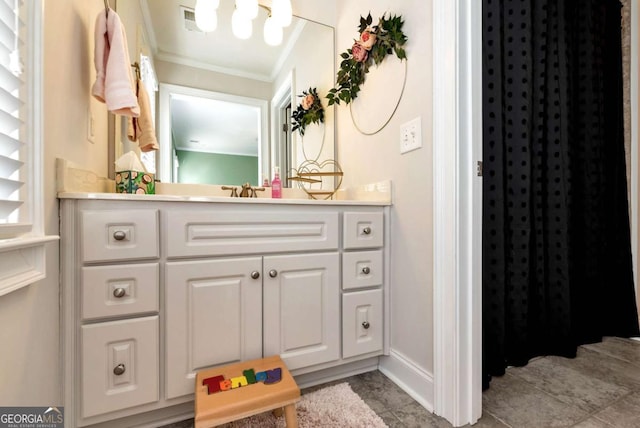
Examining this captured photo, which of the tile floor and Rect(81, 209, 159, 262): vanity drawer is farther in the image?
the tile floor

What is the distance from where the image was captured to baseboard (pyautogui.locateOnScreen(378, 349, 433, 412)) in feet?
3.72

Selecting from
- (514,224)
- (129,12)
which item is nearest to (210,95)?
(129,12)

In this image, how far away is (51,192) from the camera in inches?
32.5

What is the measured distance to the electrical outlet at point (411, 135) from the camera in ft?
3.89

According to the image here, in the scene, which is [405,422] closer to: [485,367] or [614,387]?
[485,367]

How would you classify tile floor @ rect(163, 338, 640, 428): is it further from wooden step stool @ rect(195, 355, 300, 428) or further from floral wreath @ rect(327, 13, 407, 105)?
floral wreath @ rect(327, 13, 407, 105)

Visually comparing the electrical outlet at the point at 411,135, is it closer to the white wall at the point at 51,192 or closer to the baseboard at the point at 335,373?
the baseboard at the point at 335,373

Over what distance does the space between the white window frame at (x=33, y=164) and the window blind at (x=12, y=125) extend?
0.05 ft

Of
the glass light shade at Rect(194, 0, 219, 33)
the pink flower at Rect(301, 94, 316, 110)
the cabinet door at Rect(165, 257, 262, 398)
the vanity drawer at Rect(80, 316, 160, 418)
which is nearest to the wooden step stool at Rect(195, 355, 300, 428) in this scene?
the cabinet door at Rect(165, 257, 262, 398)

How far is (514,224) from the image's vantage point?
1396 mm

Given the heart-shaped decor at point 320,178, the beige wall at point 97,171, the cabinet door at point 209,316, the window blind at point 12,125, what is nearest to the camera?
the window blind at point 12,125

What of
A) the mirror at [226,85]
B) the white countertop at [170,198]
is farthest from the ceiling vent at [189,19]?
the white countertop at [170,198]

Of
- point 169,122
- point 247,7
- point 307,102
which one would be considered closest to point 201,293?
point 169,122

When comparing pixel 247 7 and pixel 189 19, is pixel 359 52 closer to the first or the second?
pixel 247 7
